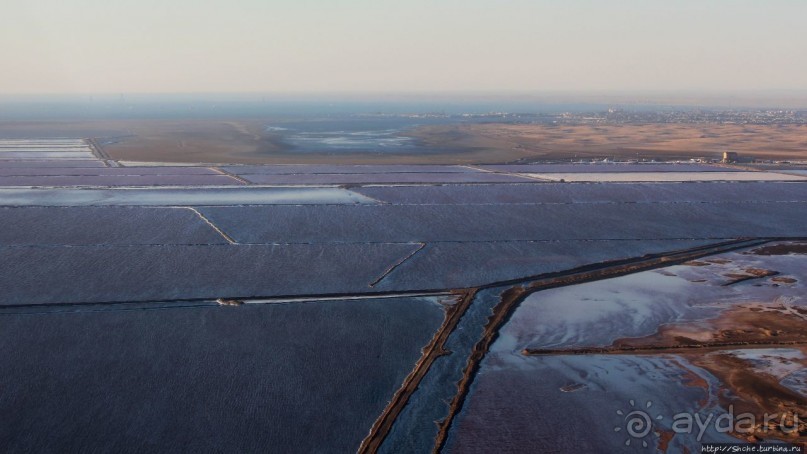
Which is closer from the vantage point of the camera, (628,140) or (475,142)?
(475,142)

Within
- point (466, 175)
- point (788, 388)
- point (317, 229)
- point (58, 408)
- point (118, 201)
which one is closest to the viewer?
point (58, 408)

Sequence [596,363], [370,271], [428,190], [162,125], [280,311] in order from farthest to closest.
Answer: [162,125] → [428,190] → [370,271] → [280,311] → [596,363]

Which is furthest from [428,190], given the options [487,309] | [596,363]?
[596,363]

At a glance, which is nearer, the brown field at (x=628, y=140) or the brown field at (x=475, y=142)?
the brown field at (x=475, y=142)

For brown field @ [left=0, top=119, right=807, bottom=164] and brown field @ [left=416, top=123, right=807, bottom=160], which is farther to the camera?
brown field @ [left=416, top=123, right=807, bottom=160]

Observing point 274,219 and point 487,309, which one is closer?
point 487,309

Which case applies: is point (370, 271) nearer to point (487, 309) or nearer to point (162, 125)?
point (487, 309)

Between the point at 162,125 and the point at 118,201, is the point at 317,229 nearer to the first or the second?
the point at 118,201

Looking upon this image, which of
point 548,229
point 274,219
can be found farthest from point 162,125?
point 548,229
